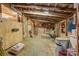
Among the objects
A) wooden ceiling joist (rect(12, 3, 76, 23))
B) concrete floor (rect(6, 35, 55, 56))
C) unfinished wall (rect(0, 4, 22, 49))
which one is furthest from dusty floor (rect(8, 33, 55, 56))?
wooden ceiling joist (rect(12, 3, 76, 23))

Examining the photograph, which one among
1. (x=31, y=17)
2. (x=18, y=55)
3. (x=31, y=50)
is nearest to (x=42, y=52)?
(x=31, y=50)

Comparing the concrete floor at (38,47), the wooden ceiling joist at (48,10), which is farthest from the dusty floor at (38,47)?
the wooden ceiling joist at (48,10)

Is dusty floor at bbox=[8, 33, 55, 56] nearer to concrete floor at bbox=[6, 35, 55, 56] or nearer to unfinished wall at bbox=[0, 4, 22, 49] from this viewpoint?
concrete floor at bbox=[6, 35, 55, 56]

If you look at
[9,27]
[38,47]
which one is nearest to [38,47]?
[38,47]

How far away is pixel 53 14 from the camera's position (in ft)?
6.76

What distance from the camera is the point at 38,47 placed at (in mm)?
2092

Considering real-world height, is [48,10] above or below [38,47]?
above

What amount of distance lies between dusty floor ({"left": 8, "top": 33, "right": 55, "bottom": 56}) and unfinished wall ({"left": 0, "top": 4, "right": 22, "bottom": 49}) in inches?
4.8

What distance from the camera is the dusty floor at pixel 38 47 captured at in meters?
2.07

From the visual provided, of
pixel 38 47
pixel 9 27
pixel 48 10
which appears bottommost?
pixel 38 47

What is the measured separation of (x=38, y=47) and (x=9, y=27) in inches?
15.6

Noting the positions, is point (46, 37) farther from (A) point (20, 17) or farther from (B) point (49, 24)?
(A) point (20, 17)

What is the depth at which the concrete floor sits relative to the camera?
207cm

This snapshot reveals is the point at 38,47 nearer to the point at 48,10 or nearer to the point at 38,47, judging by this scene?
the point at 38,47
